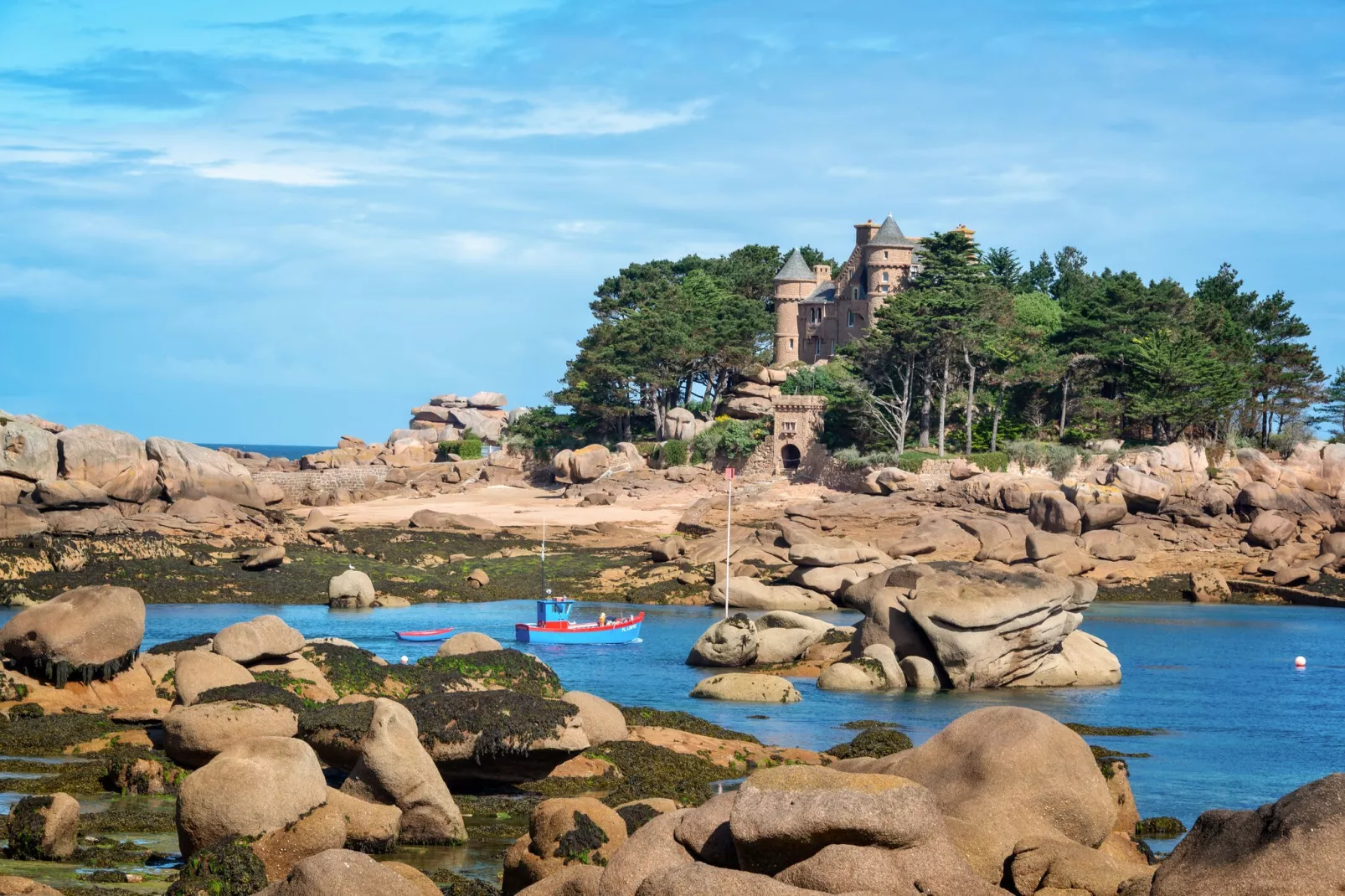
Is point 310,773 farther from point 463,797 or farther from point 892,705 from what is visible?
point 892,705

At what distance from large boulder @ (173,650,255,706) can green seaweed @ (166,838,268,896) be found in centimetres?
819

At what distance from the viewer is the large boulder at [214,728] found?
20.3 m

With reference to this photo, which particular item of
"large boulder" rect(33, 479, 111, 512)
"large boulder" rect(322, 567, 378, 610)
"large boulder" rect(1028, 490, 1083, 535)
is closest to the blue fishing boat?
"large boulder" rect(322, 567, 378, 610)

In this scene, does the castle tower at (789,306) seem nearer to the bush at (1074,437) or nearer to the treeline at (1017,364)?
the treeline at (1017,364)

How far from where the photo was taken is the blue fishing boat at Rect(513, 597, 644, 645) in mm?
45062

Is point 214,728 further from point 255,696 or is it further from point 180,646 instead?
point 180,646

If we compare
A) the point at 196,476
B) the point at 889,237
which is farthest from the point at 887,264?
the point at 196,476

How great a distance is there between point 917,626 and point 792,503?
39.1m

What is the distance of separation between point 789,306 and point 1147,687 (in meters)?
64.0

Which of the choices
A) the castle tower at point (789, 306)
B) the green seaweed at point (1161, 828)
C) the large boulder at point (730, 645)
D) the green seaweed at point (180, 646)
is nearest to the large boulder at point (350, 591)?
the large boulder at point (730, 645)

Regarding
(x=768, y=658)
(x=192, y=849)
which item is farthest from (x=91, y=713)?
(x=768, y=658)

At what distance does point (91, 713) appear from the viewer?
2438 cm

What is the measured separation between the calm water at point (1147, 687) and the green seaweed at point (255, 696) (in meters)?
10.2

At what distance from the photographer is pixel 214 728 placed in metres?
→ 20.3
